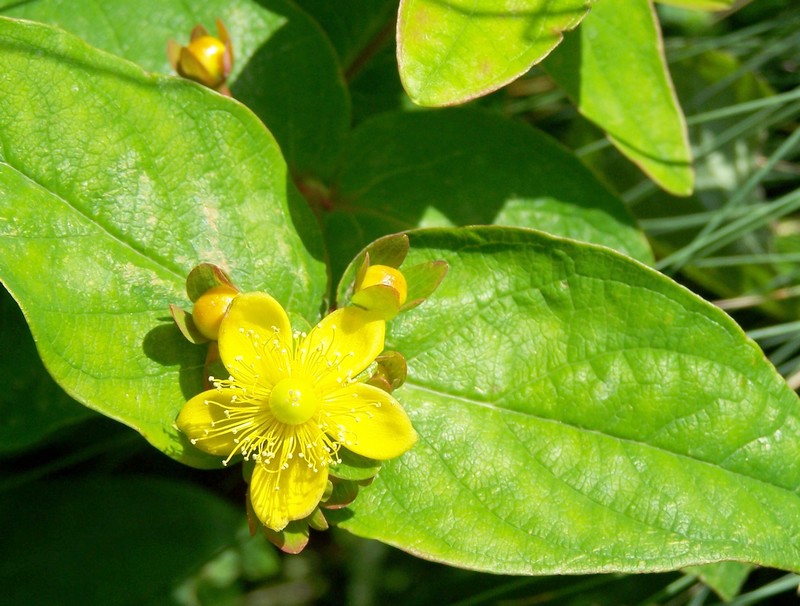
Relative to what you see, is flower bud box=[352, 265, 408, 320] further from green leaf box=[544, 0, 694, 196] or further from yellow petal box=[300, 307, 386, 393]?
green leaf box=[544, 0, 694, 196]

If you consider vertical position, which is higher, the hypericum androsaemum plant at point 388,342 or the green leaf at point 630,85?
the green leaf at point 630,85

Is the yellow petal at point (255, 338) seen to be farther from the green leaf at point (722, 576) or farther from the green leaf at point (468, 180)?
the green leaf at point (722, 576)

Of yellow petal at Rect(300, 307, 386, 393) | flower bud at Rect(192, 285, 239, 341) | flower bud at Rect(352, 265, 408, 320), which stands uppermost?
flower bud at Rect(352, 265, 408, 320)

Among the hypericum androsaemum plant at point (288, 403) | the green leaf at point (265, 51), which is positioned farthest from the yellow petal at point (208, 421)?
the green leaf at point (265, 51)

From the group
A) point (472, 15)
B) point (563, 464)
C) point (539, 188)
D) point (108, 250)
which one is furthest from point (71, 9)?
point (563, 464)

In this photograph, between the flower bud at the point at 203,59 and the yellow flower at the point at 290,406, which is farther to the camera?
the flower bud at the point at 203,59

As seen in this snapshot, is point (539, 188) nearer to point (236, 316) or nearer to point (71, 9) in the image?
point (236, 316)

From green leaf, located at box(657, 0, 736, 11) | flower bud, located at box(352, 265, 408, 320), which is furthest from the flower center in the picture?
green leaf, located at box(657, 0, 736, 11)
